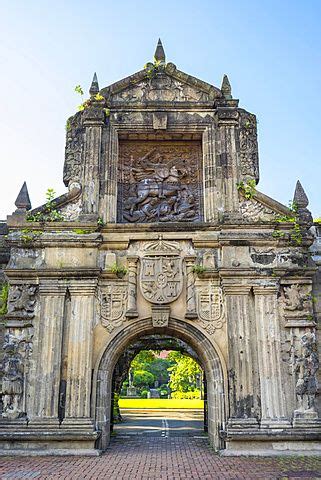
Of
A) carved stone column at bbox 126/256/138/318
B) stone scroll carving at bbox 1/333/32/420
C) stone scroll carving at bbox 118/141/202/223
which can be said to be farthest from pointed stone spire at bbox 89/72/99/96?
stone scroll carving at bbox 1/333/32/420

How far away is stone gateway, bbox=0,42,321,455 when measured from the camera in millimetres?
9875

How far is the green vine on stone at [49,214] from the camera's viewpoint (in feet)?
36.8

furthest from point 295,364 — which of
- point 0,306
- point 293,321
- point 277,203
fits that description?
point 0,306

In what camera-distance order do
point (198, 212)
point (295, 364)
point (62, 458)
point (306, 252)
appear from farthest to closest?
point (198, 212), point (306, 252), point (295, 364), point (62, 458)

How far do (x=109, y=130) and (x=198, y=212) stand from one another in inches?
121

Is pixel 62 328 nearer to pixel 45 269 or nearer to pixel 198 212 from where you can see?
pixel 45 269

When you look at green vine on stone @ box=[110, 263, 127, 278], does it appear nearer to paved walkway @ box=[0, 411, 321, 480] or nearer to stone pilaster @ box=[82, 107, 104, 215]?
stone pilaster @ box=[82, 107, 104, 215]

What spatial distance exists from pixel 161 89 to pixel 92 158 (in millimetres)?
2714

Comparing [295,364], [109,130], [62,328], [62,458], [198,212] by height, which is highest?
[109,130]

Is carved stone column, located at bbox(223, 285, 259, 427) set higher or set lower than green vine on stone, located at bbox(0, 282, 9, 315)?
lower

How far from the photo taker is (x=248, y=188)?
11.5 meters

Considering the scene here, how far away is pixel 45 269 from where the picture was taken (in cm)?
1060

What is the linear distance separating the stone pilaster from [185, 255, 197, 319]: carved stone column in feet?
8.33

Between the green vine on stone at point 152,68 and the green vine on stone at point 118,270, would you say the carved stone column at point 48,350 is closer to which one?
the green vine on stone at point 118,270
